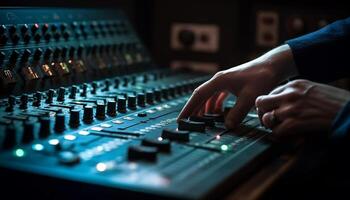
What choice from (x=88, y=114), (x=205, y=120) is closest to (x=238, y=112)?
(x=205, y=120)

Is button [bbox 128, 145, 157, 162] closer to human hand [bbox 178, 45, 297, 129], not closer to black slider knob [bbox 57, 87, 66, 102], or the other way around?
human hand [bbox 178, 45, 297, 129]

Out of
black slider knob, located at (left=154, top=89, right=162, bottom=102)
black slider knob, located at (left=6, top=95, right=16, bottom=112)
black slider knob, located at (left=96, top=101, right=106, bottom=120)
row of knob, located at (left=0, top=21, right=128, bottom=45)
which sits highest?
row of knob, located at (left=0, top=21, right=128, bottom=45)

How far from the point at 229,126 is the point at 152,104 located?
0.32m

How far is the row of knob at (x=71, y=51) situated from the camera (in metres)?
1.60

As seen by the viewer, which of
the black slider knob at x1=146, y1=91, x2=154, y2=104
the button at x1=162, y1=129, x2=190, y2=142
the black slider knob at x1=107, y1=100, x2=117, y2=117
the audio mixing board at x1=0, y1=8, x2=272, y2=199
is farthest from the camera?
the black slider knob at x1=146, y1=91, x2=154, y2=104

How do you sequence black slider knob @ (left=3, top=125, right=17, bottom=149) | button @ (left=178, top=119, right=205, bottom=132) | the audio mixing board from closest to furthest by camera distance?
the audio mixing board, black slider knob @ (left=3, top=125, right=17, bottom=149), button @ (left=178, top=119, right=205, bottom=132)

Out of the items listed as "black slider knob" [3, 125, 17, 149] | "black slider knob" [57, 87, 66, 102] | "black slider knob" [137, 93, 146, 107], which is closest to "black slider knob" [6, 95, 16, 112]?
"black slider knob" [57, 87, 66, 102]

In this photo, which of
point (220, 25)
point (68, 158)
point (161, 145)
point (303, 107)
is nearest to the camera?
point (68, 158)

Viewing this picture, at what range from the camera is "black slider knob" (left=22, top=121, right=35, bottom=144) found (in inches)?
45.5

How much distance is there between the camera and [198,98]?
149 cm

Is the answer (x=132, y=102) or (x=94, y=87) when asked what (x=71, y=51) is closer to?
(x=94, y=87)

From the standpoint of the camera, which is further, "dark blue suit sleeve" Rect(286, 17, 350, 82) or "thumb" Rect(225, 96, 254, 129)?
"dark blue suit sleeve" Rect(286, 17, 350, 82)

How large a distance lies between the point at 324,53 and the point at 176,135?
2.13 feet

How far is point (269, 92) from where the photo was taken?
1.58 m
